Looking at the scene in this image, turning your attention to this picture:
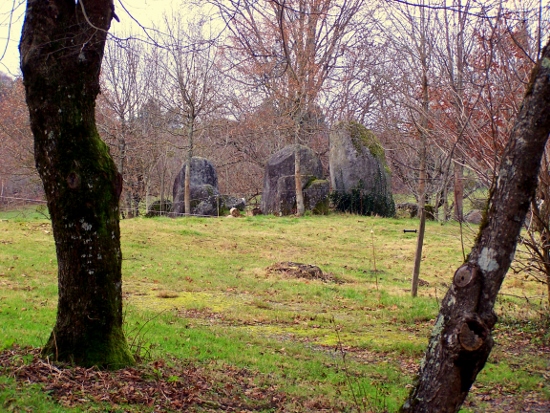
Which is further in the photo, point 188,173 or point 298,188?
point 188,173

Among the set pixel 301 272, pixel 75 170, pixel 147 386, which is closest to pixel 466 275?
pixel 147 386

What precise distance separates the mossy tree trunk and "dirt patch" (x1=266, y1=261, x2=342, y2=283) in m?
7.21

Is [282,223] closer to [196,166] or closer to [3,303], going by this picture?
[196,166]

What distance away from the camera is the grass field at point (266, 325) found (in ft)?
16.4

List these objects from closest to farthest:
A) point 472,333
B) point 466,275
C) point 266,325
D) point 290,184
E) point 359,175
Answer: point 472,333 < point 466,275 < point 266,325 < point 359,175 < point 290,184

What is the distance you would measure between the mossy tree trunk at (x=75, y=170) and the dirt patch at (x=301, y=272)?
721cm

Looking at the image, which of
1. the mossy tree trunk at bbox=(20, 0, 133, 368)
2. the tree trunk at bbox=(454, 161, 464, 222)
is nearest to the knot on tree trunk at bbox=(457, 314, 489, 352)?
the tree trunk at bbox=(454, 161, 464, 222)

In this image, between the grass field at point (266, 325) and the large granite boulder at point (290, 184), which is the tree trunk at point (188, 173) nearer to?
the large granite boulder at point (290, 184)

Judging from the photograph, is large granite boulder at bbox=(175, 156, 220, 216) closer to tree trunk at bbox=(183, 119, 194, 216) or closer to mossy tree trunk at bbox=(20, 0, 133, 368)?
tree trunk at bbox=(183, 119, 194, 216)

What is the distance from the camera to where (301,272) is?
11.9 meters

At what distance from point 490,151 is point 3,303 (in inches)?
274

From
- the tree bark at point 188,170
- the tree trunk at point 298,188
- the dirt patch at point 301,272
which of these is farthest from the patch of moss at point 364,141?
the dirt patch at point 301,272

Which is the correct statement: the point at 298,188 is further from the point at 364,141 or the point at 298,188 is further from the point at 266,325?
the point at 266,325

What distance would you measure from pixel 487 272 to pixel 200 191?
22989mm
